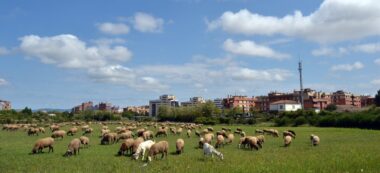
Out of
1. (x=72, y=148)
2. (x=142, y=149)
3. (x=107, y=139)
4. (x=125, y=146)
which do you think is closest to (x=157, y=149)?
(x=142, y=149)

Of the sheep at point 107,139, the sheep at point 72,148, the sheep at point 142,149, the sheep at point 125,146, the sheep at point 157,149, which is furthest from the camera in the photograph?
the sheep at point 107,139

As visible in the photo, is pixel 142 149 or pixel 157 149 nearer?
pixel 157 149

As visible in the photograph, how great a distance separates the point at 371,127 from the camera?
77000mm

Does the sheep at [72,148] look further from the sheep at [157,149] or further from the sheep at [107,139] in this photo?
the sheep at [107,139]

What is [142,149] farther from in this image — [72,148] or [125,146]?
[72,148]

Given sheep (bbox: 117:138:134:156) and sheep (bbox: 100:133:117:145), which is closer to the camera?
sheep (bbox: 117:138:134:156)

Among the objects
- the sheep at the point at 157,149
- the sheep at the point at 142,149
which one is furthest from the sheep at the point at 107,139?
the sheep at the point at 157,149

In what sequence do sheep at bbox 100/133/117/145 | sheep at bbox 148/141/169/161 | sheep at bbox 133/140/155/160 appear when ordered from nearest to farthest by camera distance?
sheep at bbox 148/141/169/161 → sheep at bbox 133/140/155/160 → sheep at bbox 100/133/117/145

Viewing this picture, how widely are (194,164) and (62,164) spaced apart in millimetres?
7901

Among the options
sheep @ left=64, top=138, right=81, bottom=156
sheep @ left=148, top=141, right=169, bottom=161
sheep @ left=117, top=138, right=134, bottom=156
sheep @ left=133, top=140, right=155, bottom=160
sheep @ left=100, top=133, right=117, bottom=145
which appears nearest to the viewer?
sheep @ left=148, top=141, right=169, bottom=161

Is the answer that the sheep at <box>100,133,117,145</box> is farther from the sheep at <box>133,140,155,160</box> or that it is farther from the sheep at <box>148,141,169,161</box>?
the sheep at <box>148,141,169,161</box>

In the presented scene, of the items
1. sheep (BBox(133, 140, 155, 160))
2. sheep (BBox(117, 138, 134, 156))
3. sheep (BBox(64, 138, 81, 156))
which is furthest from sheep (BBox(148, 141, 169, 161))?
sheep (BBox(64, 138, 81, 156))

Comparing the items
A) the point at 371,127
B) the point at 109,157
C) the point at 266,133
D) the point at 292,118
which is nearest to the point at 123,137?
the point at 109,157

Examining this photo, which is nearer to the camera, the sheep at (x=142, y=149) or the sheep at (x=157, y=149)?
the sheep at (x=157, y=149)
